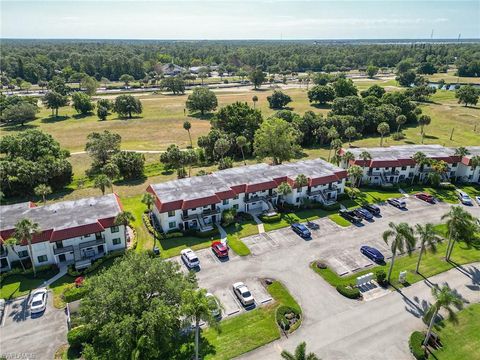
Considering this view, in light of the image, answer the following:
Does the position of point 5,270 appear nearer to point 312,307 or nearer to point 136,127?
point 312,307

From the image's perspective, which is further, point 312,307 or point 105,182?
point 105,182

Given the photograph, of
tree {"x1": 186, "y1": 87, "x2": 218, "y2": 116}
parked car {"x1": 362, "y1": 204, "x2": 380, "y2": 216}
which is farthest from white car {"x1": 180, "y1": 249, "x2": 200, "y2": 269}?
tree {"x1": 186, "y1": 87, "x2": 218, "y2": 116}

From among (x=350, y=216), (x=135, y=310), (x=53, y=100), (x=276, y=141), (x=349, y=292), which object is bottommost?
(x=349, y=292)

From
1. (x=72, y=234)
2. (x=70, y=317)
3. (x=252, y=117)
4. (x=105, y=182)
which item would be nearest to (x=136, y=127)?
(x=252, y=117)

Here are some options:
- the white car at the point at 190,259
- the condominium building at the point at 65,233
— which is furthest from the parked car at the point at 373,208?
the condominium building at the point at 65,233

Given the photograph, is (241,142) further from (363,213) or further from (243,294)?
(243,294)

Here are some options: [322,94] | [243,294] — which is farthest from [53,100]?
[243,294]

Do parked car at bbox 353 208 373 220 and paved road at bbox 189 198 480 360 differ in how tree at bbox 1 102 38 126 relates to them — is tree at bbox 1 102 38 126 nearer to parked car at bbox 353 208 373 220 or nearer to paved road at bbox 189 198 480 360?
paved road at bbox 189 198 480 360
